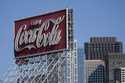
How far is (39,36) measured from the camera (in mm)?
57438

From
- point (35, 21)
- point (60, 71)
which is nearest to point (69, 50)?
point (60, 71)

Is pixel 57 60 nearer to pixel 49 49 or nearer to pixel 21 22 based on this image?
pixel 49 49

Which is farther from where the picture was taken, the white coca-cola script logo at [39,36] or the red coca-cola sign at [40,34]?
the white coca-cola script logo at [39,36]

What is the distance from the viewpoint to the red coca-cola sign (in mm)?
55188

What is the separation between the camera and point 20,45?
197 ft

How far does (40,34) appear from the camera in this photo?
57312mm

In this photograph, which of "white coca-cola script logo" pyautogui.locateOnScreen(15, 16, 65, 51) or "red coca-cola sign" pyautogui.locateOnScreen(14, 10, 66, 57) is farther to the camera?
"white coca-cola script logo" pyautogui.locateOnScreen(15, 16, 65, 51)

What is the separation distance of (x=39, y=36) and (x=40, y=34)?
0.25 meters

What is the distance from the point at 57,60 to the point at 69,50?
2412mm

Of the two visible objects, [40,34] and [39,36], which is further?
[39,36]

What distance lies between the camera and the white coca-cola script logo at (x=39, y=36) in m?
55.6

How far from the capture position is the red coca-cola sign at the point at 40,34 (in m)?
55.2

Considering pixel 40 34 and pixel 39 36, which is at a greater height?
pixel 40 34

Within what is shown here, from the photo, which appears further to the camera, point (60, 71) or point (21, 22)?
point (21, 22)
